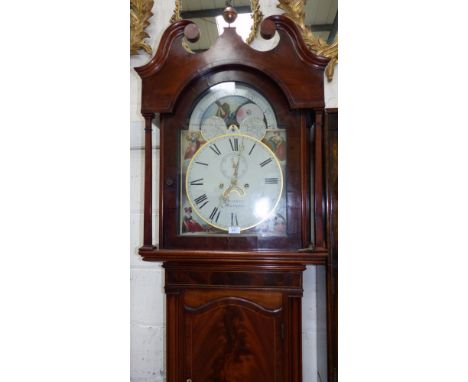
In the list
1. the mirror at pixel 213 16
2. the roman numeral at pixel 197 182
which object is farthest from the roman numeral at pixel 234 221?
the mirror at pixel 213 16

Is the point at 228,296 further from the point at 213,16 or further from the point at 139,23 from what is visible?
the point at 139,23

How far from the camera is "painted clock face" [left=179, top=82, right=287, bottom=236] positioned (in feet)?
2.29

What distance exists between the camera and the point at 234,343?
0.70 meters

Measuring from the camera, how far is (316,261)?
0.67 m

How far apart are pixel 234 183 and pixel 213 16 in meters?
0.47

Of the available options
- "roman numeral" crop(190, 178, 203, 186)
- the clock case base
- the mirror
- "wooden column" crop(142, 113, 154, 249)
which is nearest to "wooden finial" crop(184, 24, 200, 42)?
the mirror

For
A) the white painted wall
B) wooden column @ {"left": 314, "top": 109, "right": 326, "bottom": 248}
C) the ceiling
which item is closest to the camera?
wooden column @ {"left": 314, "top": 109, "right": 326, "bottom": 248}

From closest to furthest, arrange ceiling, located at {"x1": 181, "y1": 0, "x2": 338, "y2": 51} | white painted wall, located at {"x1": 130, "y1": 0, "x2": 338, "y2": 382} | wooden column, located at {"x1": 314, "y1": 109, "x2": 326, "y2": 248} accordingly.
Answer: wooden column, located at {"x1": 314, "y1": 109, "x2": 326, "y2": 248} < ceiling, located at {"x1": 181, "y1": 0, "x2": 338, "y2": 51} < white painted wall, located at {"x1": 130, "y1": 0, "x2": 338, "y2": 382}

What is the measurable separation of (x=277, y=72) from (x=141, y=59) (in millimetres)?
493

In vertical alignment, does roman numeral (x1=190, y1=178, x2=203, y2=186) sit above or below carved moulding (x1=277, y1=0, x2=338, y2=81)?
below

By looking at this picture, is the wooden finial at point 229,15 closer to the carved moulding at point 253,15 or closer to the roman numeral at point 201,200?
the carved moulding at point 253,15

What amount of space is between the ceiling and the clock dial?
0.31 metres

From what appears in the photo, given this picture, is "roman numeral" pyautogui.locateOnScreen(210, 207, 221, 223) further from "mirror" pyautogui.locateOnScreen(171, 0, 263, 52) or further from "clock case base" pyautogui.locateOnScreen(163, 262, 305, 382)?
"mirror" pyautogui.locateOnScreen(171, 0, 263, 52)
